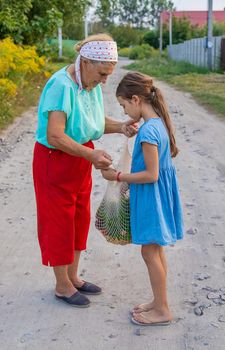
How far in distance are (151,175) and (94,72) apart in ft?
2.26

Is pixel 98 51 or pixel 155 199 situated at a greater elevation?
pixel 98 51

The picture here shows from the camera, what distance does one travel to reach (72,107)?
3529 mm

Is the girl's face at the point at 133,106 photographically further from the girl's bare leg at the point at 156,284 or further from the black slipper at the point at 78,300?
the black slipper at the point at 78,300

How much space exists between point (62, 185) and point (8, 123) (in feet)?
26.5

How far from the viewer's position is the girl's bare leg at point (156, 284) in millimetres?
3615

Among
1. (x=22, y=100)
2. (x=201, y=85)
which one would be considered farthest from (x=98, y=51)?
(x=201, y=85)

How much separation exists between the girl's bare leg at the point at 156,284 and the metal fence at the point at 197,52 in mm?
25439

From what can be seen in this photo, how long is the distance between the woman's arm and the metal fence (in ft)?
83.9

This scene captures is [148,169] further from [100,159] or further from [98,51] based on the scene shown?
[98,51]

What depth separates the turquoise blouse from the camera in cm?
348

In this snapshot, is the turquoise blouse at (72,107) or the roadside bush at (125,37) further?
the roadside bush at (125,37)

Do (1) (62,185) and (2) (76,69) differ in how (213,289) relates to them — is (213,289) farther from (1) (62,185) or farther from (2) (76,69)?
(2) (76,69)

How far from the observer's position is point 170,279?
4.39 m

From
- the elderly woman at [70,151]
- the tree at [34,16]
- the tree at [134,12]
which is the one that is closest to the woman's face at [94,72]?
the elderly woman at [70,151]
